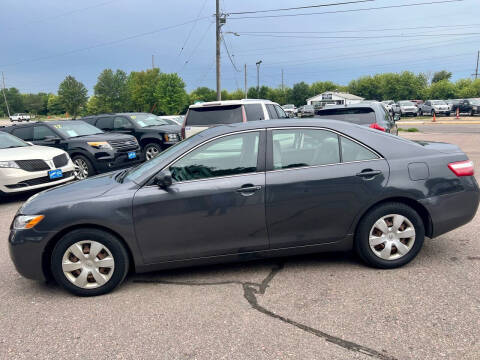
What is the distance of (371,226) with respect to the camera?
12.1ft

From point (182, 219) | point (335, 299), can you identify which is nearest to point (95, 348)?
point (182, 219)

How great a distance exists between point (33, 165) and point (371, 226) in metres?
6.77

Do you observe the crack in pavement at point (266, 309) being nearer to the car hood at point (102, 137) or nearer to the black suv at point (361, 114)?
the black suv at point (361, 114)

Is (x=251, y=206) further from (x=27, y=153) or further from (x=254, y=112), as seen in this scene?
(x=27, y=153)

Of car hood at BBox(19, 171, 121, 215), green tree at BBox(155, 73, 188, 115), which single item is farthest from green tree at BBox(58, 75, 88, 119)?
car hood at BBox(19, 171, 121, 215)

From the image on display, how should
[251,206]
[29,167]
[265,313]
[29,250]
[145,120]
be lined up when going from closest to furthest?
[265,313] < [29,250] < [251,206] < [29,167] < [145,120]

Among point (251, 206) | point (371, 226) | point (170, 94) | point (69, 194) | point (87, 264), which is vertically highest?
point (170, 94)

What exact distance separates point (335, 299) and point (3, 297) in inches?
120

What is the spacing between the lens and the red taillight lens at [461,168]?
3.82m

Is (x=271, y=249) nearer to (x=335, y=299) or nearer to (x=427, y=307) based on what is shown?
(x=335, y=299)

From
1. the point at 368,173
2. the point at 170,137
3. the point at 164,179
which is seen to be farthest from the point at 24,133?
the point at 368,173

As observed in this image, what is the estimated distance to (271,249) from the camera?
12.0 feet

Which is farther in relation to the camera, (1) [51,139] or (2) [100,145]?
(1) [51,139]

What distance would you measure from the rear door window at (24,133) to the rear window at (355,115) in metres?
7.89
